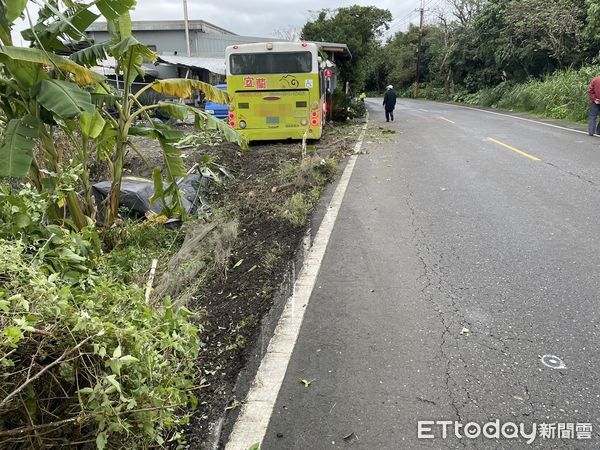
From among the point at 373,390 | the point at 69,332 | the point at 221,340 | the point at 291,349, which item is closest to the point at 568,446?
the point at 373,390

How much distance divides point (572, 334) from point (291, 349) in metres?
2.06

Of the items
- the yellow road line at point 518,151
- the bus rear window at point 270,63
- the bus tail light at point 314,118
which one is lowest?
the yellow road line at point 518,151

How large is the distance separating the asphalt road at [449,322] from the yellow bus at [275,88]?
5.89 m

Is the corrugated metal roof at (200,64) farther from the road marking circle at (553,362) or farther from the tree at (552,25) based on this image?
the road marking circle at (553,362)

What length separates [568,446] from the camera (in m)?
2.48

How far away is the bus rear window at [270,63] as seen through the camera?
12547 mm

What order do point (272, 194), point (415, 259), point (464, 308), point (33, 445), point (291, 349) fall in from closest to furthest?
1. point (33, 445)
2. point (291, 349)
3. point (464, 308)
4. point (415, 259)
5. point (272, 194)

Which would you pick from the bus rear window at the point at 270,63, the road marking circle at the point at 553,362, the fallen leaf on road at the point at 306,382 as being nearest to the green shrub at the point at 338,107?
the bus rear window at the point at 270,63

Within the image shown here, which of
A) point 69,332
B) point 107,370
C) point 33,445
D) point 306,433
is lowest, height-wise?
point 306,433

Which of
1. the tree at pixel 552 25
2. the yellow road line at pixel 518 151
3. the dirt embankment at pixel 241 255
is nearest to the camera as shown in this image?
the dirt embankment at pixel 241 255

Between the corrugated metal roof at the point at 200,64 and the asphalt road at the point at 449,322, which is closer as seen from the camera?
the asphalt road at the point at 449,322

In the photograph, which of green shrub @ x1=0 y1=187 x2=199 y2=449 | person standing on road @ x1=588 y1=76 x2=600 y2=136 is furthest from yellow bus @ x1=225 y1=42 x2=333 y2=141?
green shrub @ x1=0 y1=187 x2=199 y2=449

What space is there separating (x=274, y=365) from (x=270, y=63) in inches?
424

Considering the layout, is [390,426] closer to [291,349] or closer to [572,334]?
[291,349]
